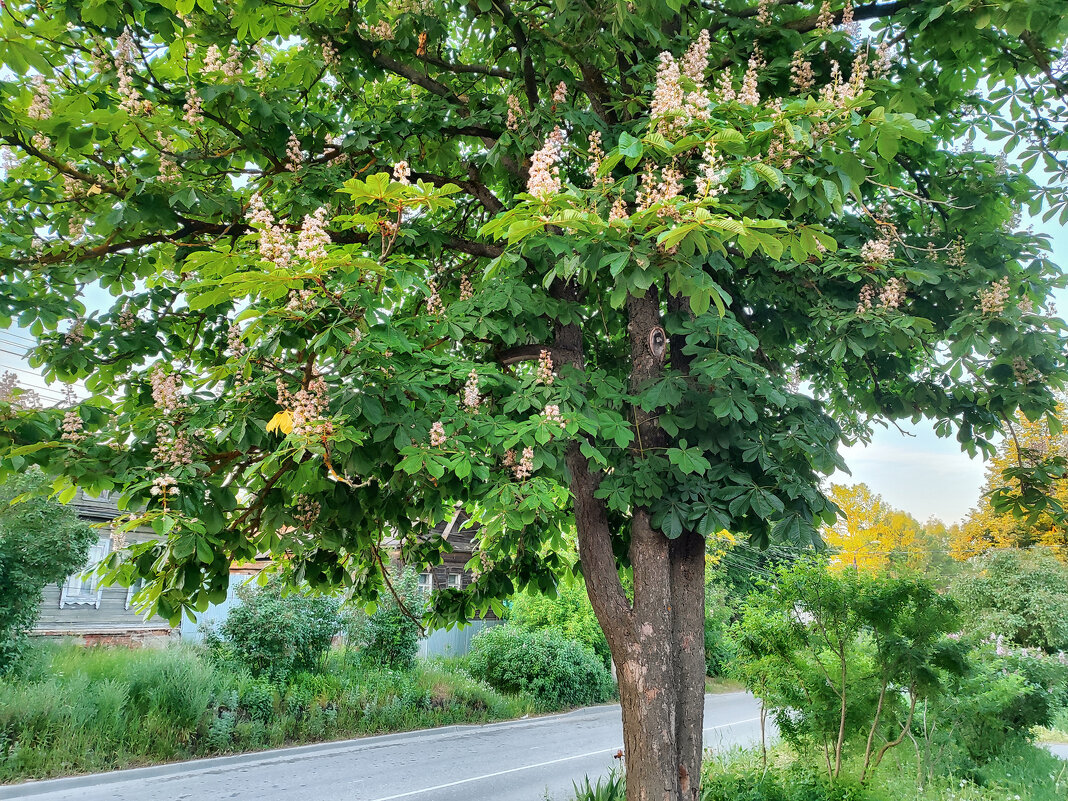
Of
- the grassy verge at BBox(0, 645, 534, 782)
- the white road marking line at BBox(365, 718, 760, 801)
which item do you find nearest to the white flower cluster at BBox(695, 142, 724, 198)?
the white road marking line at BBox(365, 718, 760, 801)

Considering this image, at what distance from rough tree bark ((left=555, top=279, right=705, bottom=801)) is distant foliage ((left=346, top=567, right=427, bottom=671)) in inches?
339

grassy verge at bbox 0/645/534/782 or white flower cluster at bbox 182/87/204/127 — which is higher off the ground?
white flower cluster at bbox 182/87/204/127

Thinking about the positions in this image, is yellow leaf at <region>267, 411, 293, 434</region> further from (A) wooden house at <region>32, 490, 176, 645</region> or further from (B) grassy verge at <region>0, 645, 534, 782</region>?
(A) wooden house at <region>32, 490, 176, 645</region>

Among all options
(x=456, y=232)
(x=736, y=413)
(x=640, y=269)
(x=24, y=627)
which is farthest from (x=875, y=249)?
(x=24, y=627)

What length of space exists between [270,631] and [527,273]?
8946mm

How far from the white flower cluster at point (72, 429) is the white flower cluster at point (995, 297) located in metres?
5.17

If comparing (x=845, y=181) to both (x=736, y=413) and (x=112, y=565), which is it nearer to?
(x=736, y=413)

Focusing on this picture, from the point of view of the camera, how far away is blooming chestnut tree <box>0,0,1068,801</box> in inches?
117

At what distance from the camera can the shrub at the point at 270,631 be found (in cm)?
1104

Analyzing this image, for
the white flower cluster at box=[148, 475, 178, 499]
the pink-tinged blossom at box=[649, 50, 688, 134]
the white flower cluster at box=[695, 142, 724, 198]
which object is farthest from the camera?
the white flower cluster at box=[148, 475, 178, 499]

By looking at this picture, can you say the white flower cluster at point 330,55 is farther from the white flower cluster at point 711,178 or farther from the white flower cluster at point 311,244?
the white flower cluster at point 711,178

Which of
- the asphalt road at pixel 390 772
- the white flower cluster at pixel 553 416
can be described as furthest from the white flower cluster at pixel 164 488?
the asphalt road at pixel 390 772

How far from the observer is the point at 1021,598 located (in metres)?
12.8

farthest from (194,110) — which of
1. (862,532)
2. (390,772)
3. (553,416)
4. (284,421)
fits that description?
(862,532)
